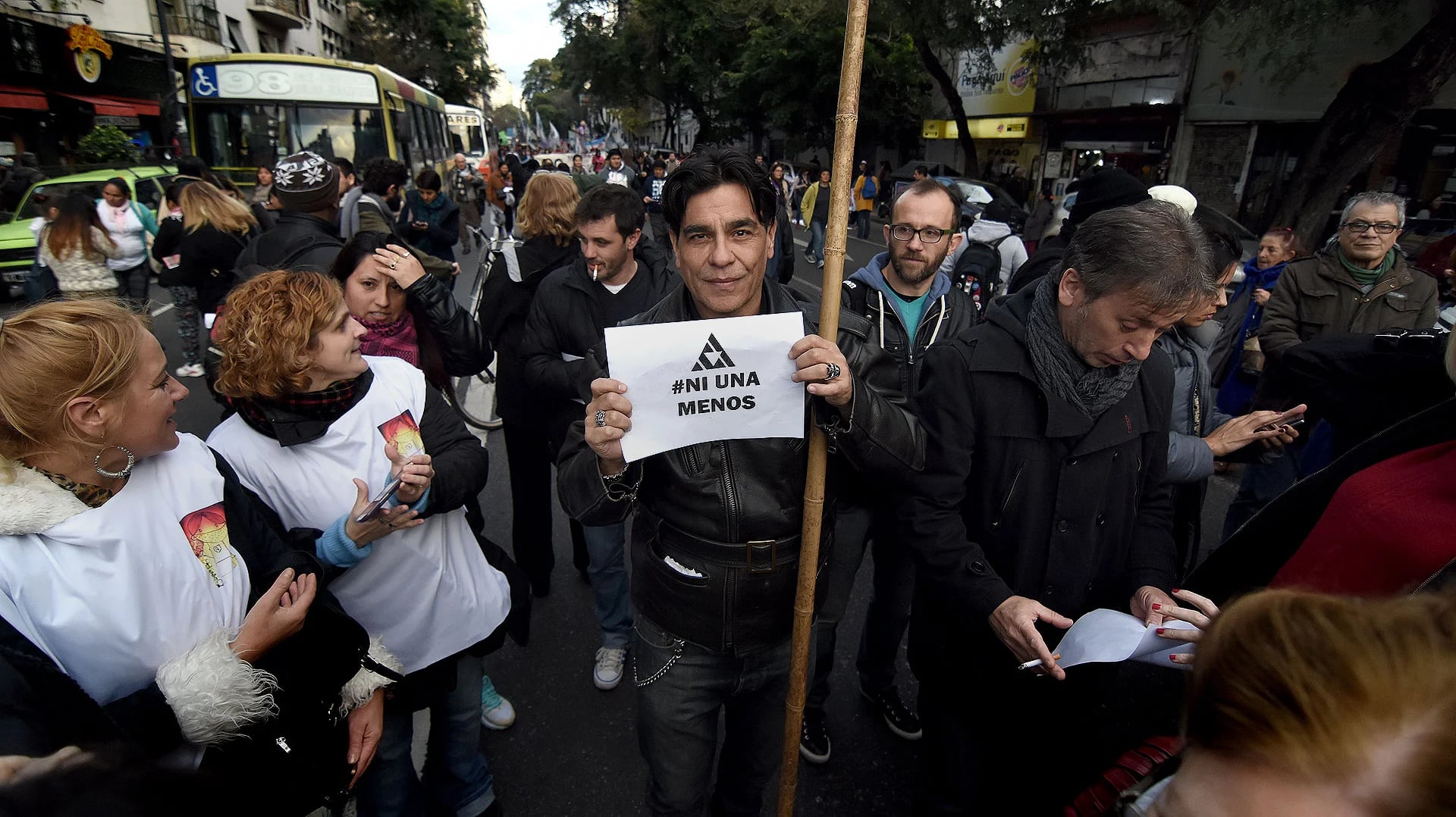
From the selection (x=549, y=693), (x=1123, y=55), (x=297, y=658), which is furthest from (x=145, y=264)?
(x=1123, y=55)

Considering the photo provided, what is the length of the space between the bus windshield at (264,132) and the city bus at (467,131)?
12565 mm

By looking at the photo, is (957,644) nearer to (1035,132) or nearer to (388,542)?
(388,542)

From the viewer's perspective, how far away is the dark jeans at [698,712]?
71.9 inches

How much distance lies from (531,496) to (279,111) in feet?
36.1

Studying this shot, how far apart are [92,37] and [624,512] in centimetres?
2412

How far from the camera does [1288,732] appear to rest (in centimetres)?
66

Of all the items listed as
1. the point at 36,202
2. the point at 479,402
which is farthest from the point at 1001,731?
the point at 36,202

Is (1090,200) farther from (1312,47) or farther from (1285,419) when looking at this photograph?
(1312,47)

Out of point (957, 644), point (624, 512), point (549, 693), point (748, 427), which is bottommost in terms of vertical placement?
point (549, 693)

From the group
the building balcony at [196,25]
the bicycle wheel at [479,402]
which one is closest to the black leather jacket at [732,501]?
the bicycle wheel at [479,402]

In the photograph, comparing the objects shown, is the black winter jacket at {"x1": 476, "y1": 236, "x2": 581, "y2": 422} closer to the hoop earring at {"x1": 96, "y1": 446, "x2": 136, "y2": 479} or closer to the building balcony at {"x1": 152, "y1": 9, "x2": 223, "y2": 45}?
the hoop earring at {"x1": 96, "y1": 446, "x2": 136, "y2": 479}

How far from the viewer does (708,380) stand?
1.51m

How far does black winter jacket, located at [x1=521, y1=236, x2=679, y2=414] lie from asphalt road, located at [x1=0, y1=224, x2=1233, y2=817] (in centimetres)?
118

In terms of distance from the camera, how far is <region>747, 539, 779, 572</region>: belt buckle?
5.68ft
